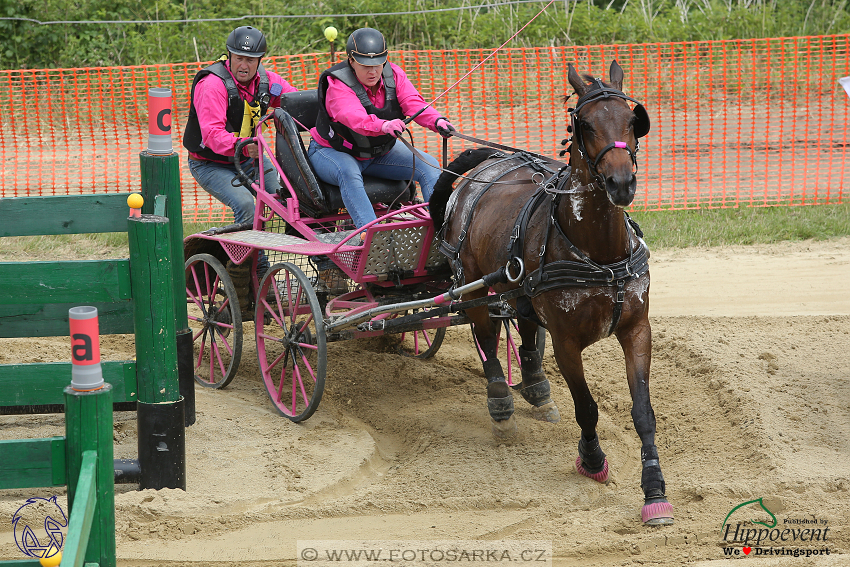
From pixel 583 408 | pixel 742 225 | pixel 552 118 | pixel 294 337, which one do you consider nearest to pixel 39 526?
pixel 294 337

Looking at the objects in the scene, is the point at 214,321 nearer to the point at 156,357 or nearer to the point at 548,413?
the point at 156,357

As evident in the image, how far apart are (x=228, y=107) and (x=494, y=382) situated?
108 inches

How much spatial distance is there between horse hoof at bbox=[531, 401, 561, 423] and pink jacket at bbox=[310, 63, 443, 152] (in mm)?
1828

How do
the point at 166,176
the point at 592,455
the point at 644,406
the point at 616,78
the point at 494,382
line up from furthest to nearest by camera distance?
1. the point at 494,382
2. the point at 166,176
3. the point at 592,455
4. the point at 644,406
5. the point at 616,78

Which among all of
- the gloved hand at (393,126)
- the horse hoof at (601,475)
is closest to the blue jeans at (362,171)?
the gloved hand at (393,126)

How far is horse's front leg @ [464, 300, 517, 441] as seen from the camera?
5.00 metres

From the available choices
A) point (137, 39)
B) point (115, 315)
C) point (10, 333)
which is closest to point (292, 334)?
point (115, 315)

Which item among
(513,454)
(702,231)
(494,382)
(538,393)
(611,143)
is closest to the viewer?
(611,143)

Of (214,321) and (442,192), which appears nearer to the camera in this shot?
(442,192)

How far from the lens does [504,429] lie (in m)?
5.01

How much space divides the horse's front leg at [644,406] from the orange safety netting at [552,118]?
5973mm

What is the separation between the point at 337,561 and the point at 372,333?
170cm

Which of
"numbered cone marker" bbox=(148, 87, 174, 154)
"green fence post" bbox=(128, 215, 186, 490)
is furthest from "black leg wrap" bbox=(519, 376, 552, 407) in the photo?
"numbered cone marker" bbox=(148, 87, 174, 154)

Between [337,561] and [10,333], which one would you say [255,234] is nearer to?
[10,333]
